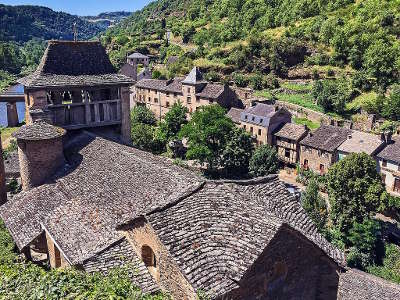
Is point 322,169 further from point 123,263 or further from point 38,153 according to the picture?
point 123,263

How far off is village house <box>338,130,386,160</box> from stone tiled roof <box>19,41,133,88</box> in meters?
36.2

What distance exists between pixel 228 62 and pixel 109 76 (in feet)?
253

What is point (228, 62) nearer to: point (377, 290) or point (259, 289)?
point (377, 290)

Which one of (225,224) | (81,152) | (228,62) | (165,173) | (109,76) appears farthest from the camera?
(228,62)

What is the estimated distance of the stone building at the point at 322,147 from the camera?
5634 cm

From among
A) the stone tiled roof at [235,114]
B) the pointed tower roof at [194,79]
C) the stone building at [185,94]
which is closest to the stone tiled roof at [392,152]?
the stone tiled roof at [235,114]

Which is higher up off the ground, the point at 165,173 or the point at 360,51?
the point at 360,51

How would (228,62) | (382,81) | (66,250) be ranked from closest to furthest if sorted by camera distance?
(66,250) → (382,81) → (228,62)

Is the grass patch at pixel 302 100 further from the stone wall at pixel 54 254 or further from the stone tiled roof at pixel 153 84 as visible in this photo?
the stone wall at pixel 54 254

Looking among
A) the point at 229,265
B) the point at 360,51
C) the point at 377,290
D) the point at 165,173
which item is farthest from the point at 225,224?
the point at 360,51

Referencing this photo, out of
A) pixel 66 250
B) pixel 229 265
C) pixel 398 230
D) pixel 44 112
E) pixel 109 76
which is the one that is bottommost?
pixel 398 230

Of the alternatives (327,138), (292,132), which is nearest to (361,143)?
(327,138)

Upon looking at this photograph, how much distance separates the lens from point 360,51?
3374 inches

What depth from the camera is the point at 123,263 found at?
15102 mm
